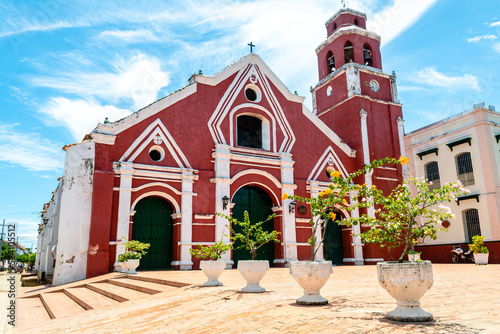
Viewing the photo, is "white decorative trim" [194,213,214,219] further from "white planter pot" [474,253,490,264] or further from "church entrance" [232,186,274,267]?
"white planter pot" [474,253,490,264]

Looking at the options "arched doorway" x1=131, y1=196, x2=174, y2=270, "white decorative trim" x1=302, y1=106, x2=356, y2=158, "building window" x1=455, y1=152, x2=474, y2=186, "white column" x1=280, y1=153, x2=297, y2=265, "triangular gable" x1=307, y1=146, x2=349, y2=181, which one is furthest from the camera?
"building window" x1=455, y1=152, x2=474, y2=186

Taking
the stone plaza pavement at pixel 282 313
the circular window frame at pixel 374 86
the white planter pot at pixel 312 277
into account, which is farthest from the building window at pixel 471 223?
the white planter pot at pixel 312 277

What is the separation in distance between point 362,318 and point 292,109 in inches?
601

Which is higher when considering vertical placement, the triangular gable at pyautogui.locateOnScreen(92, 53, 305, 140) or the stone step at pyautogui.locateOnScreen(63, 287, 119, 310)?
the triangular gable at pyautogui.locateOnScreen(92, 53, 305, 140)

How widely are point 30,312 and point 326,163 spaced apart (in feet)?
46.4

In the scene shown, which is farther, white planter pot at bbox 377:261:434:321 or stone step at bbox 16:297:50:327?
stone step at bbox 16:297:50:327

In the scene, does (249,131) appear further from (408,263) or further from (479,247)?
(408,263)

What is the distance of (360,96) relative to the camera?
20422 mm

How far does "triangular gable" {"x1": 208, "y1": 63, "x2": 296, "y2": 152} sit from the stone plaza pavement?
940cm

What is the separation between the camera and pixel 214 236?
15.8 metres

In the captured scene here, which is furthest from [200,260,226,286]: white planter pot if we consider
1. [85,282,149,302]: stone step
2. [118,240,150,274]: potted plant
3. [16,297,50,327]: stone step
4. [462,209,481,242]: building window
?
[462,209,481,242]: building window

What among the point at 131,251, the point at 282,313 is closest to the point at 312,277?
the point at 282,313

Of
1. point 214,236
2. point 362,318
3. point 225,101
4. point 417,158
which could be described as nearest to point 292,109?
point 225,101

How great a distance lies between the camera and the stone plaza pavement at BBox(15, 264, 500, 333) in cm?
459
